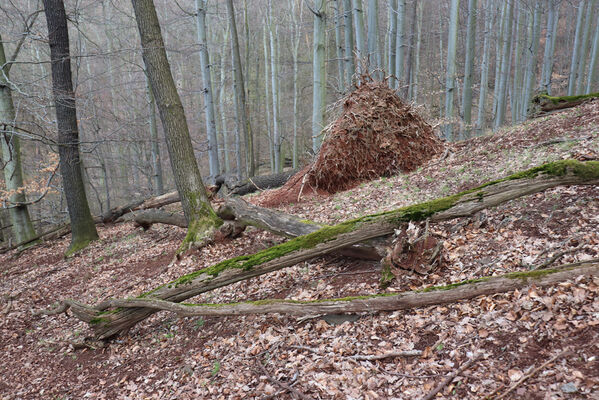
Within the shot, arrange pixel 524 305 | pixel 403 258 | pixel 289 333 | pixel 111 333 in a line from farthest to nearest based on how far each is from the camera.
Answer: pixel 111 333 → pixel 403 258 → pixel 289 333 → pixel 524 305

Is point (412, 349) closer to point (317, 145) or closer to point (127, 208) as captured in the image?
point (317, 145)

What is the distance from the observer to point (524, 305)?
294 cm

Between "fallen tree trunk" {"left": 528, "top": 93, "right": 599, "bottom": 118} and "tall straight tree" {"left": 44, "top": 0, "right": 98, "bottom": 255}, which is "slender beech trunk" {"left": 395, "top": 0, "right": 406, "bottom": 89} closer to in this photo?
"fallen tree trunk" {"left": 528, "top": 93, "right": 599, "bottom": 118}

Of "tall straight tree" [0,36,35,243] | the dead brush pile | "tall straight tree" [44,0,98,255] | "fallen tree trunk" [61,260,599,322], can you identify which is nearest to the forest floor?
"fallen tree trunk" [61,260,599,322]

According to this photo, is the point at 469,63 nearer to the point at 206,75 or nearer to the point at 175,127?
the point at 206,75

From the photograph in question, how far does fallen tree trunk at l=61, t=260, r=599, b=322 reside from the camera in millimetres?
3021

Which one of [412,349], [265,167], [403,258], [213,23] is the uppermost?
[213,23]

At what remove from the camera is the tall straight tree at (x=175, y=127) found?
21.6 feet

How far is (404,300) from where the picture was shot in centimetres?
350

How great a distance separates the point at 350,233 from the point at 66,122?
8.76m

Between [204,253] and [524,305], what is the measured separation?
203 inches

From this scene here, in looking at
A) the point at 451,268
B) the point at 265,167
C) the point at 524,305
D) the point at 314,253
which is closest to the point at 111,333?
the point at 314,253

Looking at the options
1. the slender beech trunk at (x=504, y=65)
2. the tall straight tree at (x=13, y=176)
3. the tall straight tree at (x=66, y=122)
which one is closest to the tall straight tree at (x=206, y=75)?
the tall straight tree at (x=66, y=122)

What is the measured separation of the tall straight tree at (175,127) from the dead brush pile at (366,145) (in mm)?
2533
